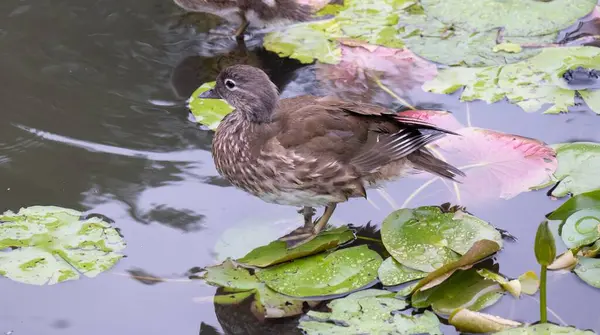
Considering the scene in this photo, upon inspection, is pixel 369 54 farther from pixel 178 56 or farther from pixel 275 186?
pixel 275 186

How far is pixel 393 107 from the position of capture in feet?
16.0

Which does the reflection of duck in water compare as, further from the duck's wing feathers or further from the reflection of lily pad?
the reflection of lily pad

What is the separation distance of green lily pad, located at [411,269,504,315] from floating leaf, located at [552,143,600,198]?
0.76 m

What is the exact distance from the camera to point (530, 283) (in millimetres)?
3486

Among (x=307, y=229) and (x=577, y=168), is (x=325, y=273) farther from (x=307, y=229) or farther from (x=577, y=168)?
(x=577, y=168)

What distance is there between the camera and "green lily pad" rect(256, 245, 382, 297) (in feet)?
11.6

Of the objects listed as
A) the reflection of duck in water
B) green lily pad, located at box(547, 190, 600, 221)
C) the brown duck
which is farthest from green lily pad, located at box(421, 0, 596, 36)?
green lily pad, located at box(547, 190, 600, 221)

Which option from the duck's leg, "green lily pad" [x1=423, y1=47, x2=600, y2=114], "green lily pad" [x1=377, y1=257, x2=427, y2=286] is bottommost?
"green lily pad" [x1=377, y1=257, x2=427, y2=286]

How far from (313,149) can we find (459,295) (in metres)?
0.91

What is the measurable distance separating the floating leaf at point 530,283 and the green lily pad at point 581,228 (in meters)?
0.29

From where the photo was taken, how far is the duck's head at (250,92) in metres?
4.01

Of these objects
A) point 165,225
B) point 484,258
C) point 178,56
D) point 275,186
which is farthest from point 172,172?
point 484,258

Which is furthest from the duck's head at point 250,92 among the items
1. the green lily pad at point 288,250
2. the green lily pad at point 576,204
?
the green lily pad at point 576,204

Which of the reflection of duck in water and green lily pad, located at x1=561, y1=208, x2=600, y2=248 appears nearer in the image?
green lily pad, located at x1=561, y1=208, x2=600, y2=248
